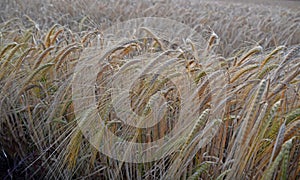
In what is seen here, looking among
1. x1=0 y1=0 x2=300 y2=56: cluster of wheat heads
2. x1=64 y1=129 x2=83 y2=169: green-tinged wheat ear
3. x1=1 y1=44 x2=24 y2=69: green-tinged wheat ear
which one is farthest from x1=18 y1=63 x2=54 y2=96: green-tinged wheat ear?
x1=0 y1=0 x2=300 y2=56: cluster of wheat heads

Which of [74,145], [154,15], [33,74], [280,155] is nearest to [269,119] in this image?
[280,155]

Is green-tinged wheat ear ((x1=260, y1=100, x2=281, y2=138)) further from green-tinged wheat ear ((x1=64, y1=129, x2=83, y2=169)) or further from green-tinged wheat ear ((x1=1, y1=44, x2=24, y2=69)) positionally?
green-tinged wheat ear ((x1=1, y1=44, x2=24, y2=69))

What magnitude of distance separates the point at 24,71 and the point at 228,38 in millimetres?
2597

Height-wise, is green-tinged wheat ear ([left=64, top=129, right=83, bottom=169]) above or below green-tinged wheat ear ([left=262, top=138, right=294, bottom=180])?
below

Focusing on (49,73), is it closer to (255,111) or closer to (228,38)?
(255,111)

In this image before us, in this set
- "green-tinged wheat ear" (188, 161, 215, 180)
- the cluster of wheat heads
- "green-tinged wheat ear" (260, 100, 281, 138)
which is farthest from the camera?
the cluster of wheat heads

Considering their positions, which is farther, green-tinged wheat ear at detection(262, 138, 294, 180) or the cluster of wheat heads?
the cluster of wheat heads

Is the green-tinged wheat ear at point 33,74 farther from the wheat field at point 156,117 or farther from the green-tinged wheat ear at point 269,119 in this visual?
the green-tinged wheat ear at point 269,119

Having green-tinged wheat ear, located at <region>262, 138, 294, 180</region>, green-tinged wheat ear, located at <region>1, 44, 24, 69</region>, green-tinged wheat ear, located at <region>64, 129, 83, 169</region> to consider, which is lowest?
green-tinged wheat ear, located at <region>64, 129, 83, 169</region>

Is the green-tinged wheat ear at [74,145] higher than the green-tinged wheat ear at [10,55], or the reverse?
the green-tinged wheat ear at [10,55]

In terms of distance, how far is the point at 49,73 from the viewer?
1.59 meters

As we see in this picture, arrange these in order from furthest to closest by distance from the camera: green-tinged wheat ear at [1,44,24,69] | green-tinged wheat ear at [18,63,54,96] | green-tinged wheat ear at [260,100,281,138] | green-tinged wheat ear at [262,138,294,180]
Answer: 1. green-tinged wheat ear at [1,44,24,69]
2. green-tinged wheat ear at [18,63,54,96]
3. green-tinged wheat ear at [260,100,281,138]
4. green-tinged wheat ear at [262,138,294,180]

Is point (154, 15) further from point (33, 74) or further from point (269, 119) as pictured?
point (269, 119)

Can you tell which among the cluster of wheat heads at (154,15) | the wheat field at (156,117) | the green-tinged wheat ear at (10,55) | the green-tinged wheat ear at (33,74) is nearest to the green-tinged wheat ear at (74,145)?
the wheat field at (156,117)
